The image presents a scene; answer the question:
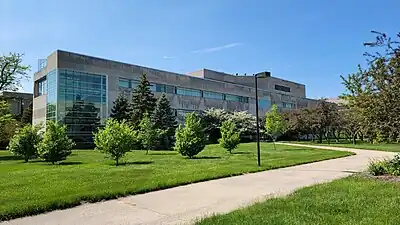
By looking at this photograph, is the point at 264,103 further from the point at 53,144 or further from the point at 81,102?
the point at 53,144

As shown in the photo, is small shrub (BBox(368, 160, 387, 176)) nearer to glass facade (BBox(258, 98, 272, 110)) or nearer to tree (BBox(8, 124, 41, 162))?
tree (BBox(8, 124, 41, 162))

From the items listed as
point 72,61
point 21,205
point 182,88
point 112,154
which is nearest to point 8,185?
point 21,205

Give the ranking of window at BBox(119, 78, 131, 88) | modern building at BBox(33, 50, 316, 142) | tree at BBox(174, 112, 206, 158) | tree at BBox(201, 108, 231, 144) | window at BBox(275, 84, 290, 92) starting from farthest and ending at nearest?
window at BBox(275, 84, 290, 92) → tree at BBox(201, 108, 231, 144) → window at BBox(119, 78, 131, 88) → modern building at BBox(33, 50, 316, 142) → tree at BBox(174, 112, 206, 158)

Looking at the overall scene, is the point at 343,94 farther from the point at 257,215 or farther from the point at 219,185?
the point at 257,215

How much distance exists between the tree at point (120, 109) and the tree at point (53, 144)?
25.2 meters

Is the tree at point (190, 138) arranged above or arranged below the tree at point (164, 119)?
below

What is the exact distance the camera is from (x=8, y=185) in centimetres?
1060

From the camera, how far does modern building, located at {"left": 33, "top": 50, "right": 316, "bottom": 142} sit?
44.0 metres

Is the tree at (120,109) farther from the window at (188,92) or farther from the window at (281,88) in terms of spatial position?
the window at (281,88)

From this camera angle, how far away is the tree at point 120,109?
1813 inches

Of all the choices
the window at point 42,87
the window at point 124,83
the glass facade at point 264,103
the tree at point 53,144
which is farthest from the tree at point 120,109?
the glass facade at point 264,103

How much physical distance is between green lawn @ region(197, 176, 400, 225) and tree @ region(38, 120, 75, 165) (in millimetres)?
15182

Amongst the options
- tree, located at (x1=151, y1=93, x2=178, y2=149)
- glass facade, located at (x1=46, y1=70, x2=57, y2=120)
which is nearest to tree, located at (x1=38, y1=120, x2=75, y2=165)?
tree, located at (x1=151, y1=93, x2=178, y2=149)

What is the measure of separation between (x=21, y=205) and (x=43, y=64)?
4612 centimetres
